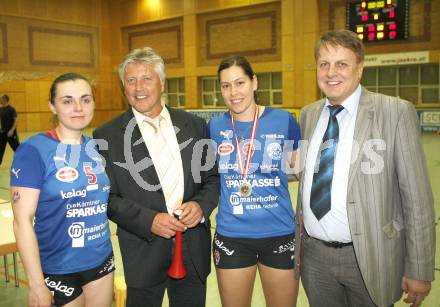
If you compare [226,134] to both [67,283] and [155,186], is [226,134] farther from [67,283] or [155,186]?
[67,283]

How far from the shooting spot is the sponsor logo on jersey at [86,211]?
224cm

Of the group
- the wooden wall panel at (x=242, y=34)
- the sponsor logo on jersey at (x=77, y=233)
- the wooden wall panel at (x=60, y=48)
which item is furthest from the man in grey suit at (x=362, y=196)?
the wooden wall panel at (x=60, y=48)

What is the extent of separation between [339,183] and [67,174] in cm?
149

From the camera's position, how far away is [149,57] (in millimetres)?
2555

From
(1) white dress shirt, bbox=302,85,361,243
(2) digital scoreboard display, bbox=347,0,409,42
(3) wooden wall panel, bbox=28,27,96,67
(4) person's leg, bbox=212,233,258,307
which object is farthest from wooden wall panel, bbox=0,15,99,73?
(1) white dress shirt, bbox=302,85,361,243

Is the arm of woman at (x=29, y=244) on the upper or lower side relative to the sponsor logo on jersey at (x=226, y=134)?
lower

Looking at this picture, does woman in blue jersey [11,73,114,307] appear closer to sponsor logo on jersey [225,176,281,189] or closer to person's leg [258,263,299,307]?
sponsor logo on jersey [225,176,281,189]

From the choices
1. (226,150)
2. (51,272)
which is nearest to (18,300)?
(51,272)

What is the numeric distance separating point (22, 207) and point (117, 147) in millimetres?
657

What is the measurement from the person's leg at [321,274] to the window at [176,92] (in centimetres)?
2284

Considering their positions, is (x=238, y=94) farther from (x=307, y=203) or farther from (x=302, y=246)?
(x=302, y=246)

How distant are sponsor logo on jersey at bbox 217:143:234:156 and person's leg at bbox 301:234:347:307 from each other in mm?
723

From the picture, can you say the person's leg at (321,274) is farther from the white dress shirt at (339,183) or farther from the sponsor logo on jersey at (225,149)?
the sponsor logo on jersey at (225,149)

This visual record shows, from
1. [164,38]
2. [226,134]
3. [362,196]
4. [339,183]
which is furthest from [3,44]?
[362,196]
